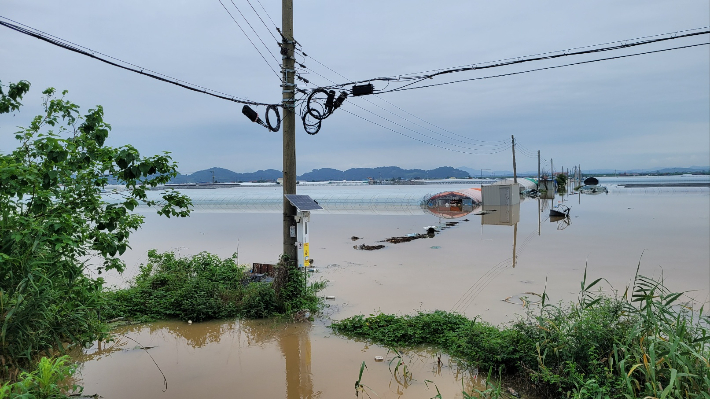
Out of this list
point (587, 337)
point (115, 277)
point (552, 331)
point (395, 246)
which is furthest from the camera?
point (395, 246)

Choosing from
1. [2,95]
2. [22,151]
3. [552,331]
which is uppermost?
[2,95]

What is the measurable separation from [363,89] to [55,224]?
5.62 meters

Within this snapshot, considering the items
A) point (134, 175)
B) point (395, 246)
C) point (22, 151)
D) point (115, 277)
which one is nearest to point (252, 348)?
point (134, 175)

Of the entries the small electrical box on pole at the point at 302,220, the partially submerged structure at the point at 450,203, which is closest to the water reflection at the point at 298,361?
the small electrical box on pole at the point at 302,220

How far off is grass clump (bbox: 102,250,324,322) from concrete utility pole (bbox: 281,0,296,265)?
696mm

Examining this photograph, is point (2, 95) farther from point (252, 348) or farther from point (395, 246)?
point (395, 246)

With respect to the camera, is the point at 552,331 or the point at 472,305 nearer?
the point at 552,331

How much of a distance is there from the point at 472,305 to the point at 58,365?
630 cm

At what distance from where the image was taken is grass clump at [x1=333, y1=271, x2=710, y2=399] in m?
3.49

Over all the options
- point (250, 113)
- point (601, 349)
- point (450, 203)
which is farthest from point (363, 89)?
point (450, 203)

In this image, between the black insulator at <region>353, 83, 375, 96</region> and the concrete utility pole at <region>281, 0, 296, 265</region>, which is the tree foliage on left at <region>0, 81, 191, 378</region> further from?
the black insulator at <region>353, 83, 375, 96</region>

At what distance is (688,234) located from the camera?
54.4 ft

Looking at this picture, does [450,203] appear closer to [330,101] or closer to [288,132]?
[330,101]

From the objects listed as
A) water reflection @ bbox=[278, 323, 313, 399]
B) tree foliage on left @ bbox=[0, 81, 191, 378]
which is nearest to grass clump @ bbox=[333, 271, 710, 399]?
water reflection @ bbox=[278, 323, 313, 399]
